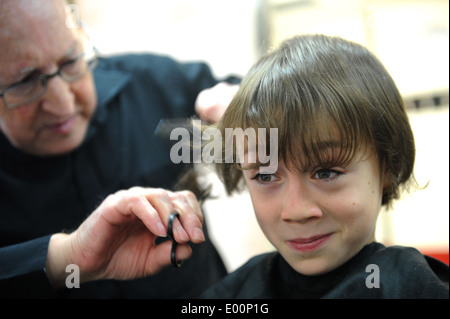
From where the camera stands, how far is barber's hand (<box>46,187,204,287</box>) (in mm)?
733

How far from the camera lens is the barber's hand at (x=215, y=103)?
855 millimetres

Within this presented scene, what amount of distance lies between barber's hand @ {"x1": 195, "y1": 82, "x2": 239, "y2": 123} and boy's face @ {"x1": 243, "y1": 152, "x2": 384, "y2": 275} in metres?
0.17

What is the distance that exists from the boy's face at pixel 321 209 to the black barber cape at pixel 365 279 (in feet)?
0.09

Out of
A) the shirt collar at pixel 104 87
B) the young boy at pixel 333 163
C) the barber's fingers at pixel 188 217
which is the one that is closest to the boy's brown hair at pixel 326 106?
the young boy at pixel 333 163

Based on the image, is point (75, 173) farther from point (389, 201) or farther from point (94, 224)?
point (389, 201)

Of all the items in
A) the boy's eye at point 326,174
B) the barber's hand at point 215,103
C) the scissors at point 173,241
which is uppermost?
the barber's hand at point 215,103

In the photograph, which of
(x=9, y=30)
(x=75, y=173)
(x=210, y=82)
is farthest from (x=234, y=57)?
(x=9, y=30)

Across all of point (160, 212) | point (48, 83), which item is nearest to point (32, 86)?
point (48, 83)

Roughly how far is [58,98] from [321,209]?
0.55 metres

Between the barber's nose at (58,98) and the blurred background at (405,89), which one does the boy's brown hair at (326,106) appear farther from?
the barber's nose at (58,98)

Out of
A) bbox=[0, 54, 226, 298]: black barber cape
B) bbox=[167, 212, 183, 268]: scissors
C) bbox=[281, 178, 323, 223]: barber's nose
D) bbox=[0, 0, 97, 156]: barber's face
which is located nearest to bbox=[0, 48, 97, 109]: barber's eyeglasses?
bbox=[0, 0, 97, 156]: barber's face

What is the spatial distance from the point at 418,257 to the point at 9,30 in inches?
28.2

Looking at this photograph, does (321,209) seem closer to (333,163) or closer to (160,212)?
(333,163)

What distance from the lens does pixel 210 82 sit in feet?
4.09
